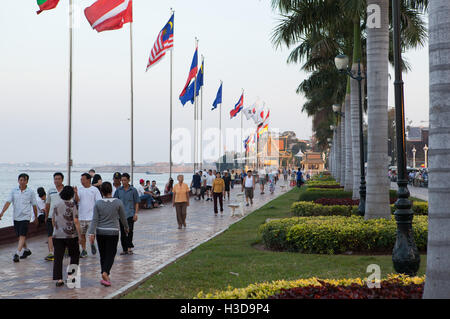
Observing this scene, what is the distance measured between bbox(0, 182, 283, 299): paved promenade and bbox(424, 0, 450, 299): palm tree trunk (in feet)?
15.4

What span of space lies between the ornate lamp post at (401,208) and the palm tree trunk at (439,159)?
109 inches

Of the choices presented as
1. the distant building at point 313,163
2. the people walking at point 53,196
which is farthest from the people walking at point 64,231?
the distant building at point 313,163

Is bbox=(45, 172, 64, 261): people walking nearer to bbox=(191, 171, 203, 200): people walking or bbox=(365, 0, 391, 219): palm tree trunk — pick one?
bbox=(365, 0, 391, 219): palm tree trunk

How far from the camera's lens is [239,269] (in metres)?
9.37

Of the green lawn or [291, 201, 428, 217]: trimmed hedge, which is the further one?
[291, 201, 428, 217]: trimmed hedge

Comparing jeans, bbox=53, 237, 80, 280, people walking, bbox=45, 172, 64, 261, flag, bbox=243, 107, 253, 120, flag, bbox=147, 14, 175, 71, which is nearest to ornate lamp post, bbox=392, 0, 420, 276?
jeans, bbox=53, 237, 80, 280

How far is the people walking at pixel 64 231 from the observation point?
860cm

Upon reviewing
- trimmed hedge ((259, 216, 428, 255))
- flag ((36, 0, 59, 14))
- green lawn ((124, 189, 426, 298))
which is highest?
flag ((36, 0, 59, 14))

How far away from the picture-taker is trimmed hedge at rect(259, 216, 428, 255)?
10734 mm

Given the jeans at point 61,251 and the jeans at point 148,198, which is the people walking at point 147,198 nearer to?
the jeans at point 148,198

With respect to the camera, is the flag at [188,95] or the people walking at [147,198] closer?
the people walking at [147,198]

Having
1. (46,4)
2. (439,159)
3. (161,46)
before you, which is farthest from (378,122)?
(161,46)

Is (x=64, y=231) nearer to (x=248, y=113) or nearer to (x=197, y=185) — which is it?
(x=197, y=185)

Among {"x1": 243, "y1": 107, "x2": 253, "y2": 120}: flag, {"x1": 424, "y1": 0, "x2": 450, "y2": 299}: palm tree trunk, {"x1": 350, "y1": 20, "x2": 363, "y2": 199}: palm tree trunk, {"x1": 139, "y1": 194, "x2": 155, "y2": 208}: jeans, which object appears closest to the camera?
{"x1": 424, "y1": 0, "x2": 450, "y2": 299}: palm tree trunk
